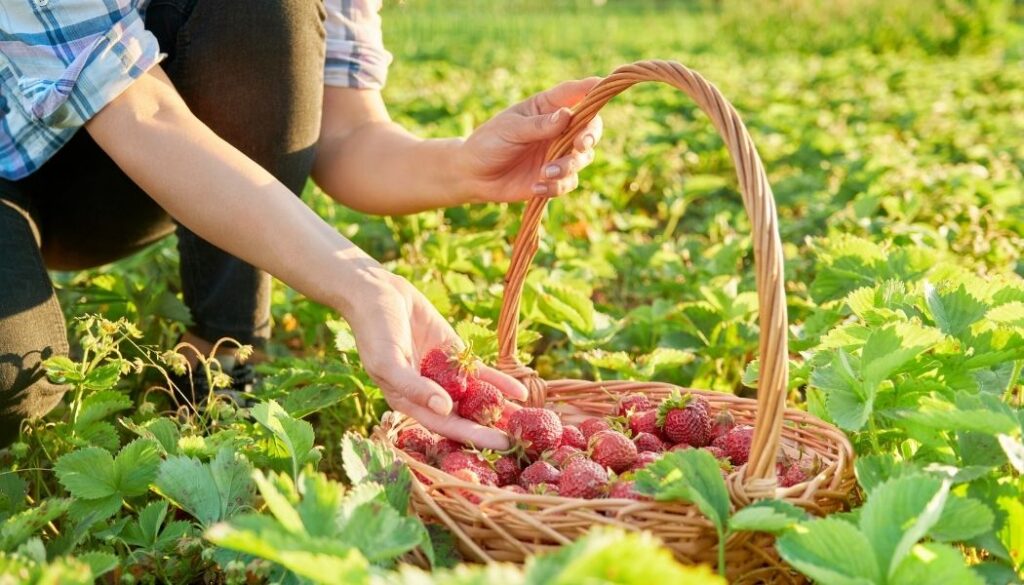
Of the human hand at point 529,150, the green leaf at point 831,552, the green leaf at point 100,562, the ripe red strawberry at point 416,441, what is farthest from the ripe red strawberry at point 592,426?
Answer: the green leaf at point 100,562

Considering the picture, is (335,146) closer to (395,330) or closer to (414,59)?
(395,330)

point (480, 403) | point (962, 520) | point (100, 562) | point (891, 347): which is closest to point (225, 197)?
point (480, 403)

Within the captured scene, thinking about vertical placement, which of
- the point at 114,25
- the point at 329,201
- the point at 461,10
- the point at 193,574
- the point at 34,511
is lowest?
the point at 461,10

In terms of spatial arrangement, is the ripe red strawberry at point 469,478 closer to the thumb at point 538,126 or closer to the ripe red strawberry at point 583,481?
the ripe red strawberry at point 583,481

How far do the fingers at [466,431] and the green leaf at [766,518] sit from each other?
446mm

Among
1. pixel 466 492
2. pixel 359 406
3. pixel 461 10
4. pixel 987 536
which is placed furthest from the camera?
pixel 461 10

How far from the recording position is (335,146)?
2293mm

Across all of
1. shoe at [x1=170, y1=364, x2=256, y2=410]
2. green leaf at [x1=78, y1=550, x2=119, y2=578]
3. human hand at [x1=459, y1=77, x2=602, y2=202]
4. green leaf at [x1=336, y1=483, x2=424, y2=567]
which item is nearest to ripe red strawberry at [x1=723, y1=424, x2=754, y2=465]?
human hand at [x1=459, y1=77, x2=602, y2=202]

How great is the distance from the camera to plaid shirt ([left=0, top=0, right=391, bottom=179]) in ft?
5.48

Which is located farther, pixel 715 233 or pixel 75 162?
pixel 715 233

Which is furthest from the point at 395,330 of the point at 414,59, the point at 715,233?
the point at 414,59

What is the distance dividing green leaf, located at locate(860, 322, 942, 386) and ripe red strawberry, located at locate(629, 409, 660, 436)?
0.34 metres

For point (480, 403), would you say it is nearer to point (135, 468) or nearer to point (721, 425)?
point (721, 425)

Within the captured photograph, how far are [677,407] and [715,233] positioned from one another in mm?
1826
